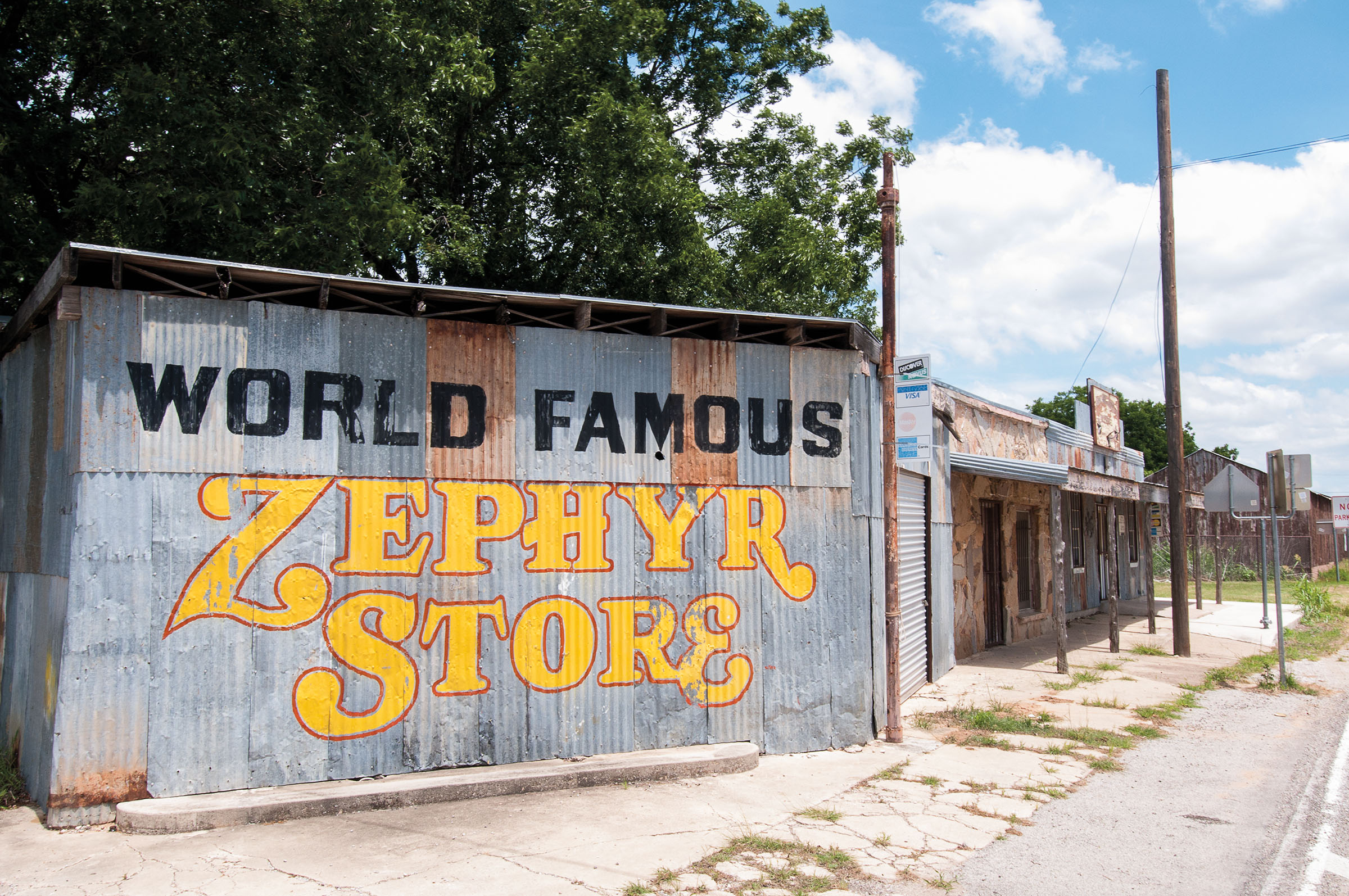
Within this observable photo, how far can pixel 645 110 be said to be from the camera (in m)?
13.6

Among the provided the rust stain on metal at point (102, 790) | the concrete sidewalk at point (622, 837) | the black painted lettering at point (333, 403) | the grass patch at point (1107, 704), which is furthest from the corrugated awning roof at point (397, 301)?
the grass patch at point (1107, 704)

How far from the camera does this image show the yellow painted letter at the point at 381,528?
700 cm

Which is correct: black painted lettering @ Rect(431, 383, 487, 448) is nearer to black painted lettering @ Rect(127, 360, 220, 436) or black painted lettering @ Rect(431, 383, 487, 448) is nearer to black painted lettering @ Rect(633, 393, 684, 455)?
black painted lettering @ Rect(633, 393, 684, 455)

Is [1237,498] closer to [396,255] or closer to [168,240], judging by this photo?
[396,255]

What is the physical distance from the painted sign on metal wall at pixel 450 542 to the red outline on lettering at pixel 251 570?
0.02 meters

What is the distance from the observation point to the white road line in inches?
205

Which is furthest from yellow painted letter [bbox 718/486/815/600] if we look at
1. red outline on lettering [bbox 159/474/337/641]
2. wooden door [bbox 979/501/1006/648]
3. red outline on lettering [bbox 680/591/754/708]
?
wooden door [bbox 979/501/1006/648]

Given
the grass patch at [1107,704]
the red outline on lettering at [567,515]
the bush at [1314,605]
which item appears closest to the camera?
the red outline on lettering at [567,515]

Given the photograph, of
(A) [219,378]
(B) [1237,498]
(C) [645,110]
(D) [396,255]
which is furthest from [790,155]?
(A) [219,378]

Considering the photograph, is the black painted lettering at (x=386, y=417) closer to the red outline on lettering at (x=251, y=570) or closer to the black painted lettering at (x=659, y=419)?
the red outline on lettering at (x=251, y=570)

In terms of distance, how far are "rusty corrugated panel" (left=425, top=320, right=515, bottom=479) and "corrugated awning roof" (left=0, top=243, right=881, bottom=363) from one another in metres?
0.17

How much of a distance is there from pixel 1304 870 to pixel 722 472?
4.97 metres

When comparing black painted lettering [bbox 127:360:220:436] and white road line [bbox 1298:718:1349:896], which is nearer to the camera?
white road line [bbox 1298:718:1349:896]

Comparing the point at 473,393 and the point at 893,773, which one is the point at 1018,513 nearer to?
the point at 893,773
